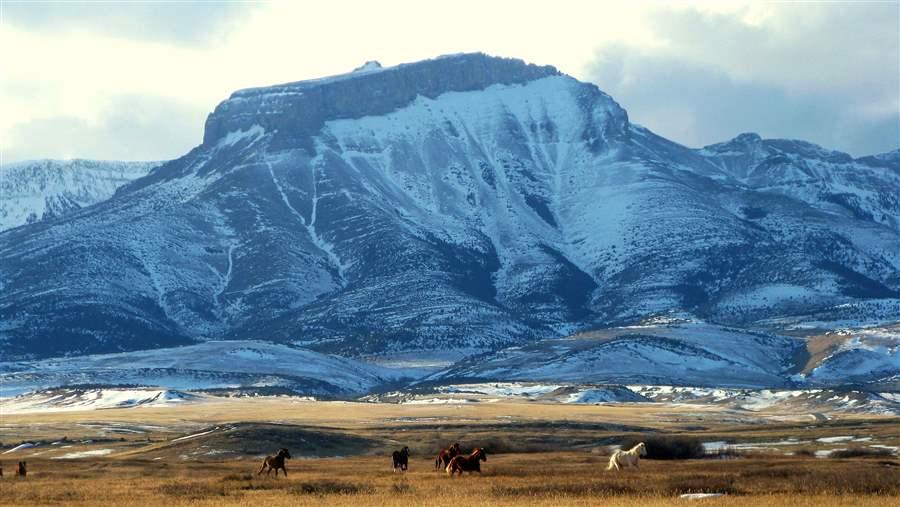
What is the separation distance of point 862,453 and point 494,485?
41.4 m

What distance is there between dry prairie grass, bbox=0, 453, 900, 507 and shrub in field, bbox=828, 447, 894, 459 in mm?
8689

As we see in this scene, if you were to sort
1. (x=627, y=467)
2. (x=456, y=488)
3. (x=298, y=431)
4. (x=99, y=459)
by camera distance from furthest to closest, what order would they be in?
1. (x=298, y=431)
2. (x=99, y=459)
3. (x=627, y=467)
4. (x=456, y=488)

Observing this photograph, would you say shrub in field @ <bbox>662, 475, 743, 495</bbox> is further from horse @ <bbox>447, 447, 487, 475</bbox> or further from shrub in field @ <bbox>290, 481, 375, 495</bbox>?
shrub in field @ <bbox>290, 481, 375, 495</bbox>

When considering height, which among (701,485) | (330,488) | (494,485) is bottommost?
(701,485)

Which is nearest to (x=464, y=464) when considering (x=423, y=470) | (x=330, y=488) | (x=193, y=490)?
(x=423, y=470)

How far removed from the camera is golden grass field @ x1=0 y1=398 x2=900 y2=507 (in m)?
59.3

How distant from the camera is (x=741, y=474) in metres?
71.1

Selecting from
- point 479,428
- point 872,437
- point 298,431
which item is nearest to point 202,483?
point 298,431

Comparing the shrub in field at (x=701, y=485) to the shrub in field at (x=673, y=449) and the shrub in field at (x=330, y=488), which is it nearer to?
the shrub in field at (x=330, y=488)

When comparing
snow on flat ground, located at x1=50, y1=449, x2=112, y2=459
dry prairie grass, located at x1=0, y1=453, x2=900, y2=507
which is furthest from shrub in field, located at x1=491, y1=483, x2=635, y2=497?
snow on flat ground, located at x1=50, y1=449, x2=112, y2=459

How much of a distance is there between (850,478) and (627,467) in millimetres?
12788

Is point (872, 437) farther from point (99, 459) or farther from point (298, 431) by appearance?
point (99, 459)

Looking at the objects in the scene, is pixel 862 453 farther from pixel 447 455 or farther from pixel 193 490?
pixel 193 490

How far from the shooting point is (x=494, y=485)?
64312 mm
